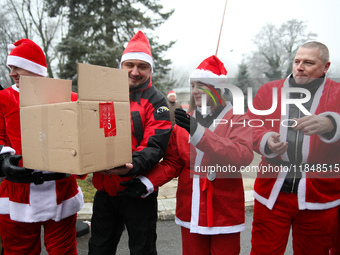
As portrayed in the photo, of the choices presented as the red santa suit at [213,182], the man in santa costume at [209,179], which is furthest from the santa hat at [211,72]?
the red santa suit at [213,182]

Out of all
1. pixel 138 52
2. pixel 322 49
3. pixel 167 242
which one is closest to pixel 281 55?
pixel 322 49

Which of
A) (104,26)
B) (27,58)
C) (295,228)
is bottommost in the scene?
(295,228)

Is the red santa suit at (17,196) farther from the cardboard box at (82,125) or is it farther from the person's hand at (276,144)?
the person's hand at (276,144)

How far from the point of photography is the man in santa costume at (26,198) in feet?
6.14

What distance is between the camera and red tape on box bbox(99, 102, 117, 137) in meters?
1.33

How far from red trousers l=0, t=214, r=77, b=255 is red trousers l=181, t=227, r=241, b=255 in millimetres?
956

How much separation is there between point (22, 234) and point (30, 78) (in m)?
1.21

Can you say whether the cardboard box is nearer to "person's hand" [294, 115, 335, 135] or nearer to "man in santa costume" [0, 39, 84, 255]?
"man in santa costume" [0, 39, 84, 255]

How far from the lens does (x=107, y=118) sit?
4.44ft

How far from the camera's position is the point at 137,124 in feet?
5.89

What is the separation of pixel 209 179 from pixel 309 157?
0.75 meters

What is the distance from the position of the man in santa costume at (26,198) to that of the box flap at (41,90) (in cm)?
41

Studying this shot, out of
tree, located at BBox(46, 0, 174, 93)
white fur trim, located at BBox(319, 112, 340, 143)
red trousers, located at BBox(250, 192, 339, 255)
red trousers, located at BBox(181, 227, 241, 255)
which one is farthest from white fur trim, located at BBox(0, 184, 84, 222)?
tree, located at BBox(46, 0, 174, 93)

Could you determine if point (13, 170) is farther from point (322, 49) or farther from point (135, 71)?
point (322, 49)
